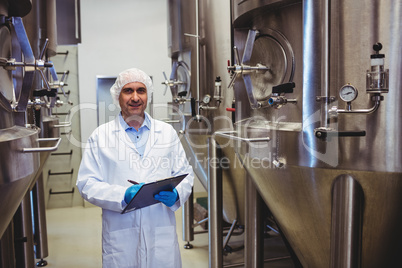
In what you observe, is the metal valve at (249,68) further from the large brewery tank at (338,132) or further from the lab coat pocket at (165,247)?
the lab coat pocket at (165,247)

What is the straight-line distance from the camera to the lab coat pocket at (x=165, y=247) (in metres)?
1.97

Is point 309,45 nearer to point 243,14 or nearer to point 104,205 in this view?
point 243,14

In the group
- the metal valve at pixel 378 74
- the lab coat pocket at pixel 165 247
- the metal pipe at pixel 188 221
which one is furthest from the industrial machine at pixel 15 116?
the metal pipe at pixel 188 221

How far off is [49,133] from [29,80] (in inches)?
57.9

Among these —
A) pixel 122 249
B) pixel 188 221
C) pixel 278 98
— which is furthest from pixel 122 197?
pixel 188 221

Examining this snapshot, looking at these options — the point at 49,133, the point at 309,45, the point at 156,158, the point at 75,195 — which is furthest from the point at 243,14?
the point at 75,195

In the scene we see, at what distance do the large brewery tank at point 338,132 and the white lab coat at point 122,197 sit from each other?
59 cm

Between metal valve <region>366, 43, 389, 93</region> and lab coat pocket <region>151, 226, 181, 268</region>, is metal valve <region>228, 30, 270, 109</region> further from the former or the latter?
lab coat pocket <region>151, 226, 181, 268</region>

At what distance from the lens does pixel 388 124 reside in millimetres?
1324

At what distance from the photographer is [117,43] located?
5078 mm

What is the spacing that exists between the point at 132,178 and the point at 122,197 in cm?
17

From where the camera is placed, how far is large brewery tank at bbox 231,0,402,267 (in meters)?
1.33

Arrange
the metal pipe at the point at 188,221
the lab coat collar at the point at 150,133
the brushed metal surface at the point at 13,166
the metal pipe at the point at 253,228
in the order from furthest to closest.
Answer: the metal pipe at the point at 188,221 → the metal pipe at the point at 253,228 → the lab coat collar at the point at 150,133 → the brushed metal surface at the point at 13,166

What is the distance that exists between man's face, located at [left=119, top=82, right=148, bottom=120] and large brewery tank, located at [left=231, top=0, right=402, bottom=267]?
27.4 inches
